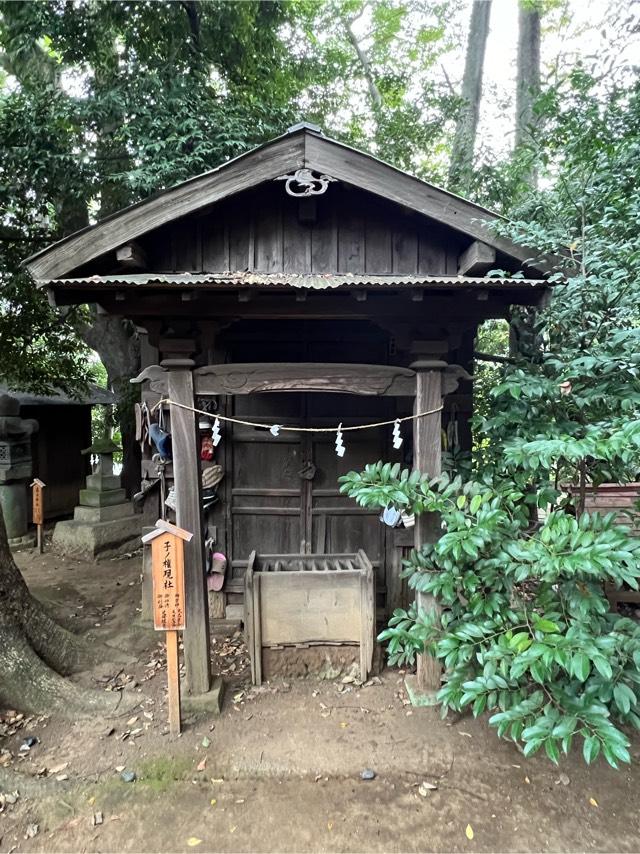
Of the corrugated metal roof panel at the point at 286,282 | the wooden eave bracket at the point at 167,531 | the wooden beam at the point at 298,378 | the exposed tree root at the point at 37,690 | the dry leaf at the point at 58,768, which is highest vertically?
the corrugated metal roof panel at the point at 286,282

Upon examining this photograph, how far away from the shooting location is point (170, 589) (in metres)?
3.61

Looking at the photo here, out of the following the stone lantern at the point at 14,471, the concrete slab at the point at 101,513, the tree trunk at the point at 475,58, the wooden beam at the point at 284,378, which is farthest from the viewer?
the tree trunk at the point at 475,58

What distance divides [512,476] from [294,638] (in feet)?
7.80

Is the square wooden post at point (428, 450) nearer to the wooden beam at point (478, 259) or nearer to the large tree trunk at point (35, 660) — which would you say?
the wooden beam at point (478, 259)

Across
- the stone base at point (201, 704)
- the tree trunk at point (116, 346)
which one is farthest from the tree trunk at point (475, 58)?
the stone base at point (201, 704)

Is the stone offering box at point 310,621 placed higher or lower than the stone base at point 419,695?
higher

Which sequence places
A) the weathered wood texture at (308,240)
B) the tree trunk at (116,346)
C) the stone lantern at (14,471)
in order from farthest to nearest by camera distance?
the tree trunk at (116,346), the stone lantern at (14,471), the weathered wood texture at (308,240)

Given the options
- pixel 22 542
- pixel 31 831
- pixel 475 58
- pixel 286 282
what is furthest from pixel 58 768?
pixel 475 58

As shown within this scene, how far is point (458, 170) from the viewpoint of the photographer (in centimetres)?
796

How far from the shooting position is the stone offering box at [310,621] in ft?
14.0

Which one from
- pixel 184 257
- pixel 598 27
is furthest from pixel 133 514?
pixel 598 27

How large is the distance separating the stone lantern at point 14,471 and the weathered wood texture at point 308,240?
Answer: 6.41 metres

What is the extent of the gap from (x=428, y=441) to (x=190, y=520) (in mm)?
2050

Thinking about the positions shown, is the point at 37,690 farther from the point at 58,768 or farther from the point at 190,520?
the point at 190,520
